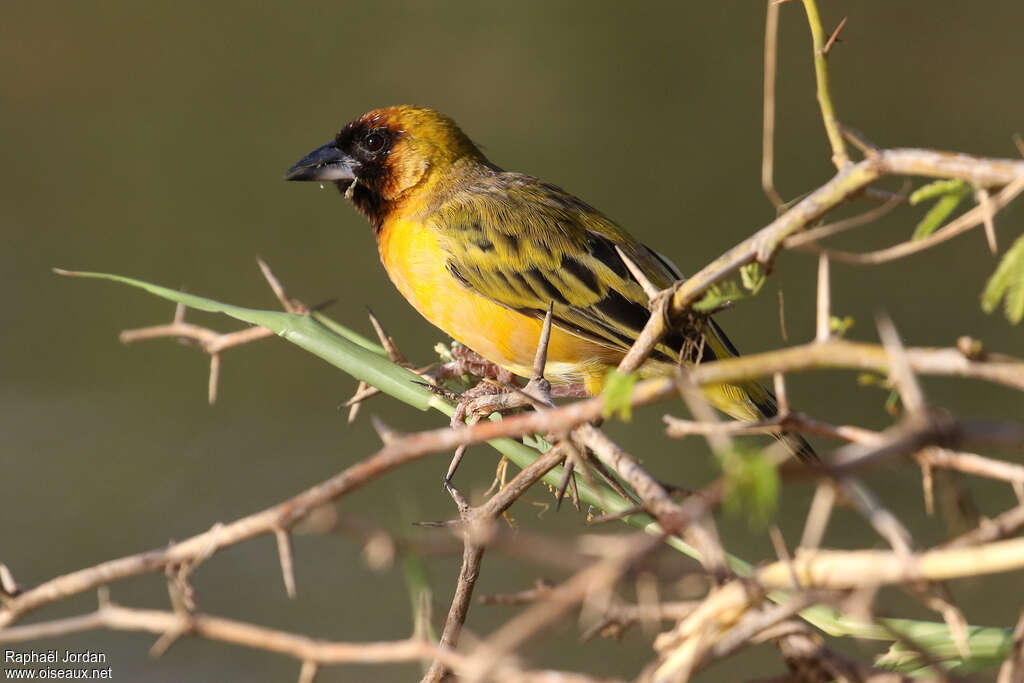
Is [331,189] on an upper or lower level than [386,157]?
lower

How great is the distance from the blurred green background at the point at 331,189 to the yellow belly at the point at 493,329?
282 centimetres

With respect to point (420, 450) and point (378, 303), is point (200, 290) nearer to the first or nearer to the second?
point (378, 303)

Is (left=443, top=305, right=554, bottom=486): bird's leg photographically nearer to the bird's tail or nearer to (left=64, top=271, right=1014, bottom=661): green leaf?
(left=64, top=271, right=1014, bottom=661): green leaf

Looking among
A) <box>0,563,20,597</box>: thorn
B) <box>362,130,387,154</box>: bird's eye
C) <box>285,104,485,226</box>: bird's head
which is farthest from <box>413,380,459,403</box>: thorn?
<box>362,130,387,154</box>: bird's eye

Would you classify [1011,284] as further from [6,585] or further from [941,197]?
[6,585]

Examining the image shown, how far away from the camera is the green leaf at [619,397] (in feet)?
3.34

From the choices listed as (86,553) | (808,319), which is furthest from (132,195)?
(808,319)

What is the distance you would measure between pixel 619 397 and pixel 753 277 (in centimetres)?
31

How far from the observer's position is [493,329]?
123 inches

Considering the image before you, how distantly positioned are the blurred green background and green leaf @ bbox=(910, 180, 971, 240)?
490 centimetres

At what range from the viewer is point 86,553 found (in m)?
5.91

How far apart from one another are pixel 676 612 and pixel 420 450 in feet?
0.87

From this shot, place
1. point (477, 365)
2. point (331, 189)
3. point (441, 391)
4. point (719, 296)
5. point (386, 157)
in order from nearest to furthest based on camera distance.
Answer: point (719, 296)
point (441, 391)
point (477, 365)
point (386, 157)
point (331, 189)

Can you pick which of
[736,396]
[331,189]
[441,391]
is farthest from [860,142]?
[331,189]
